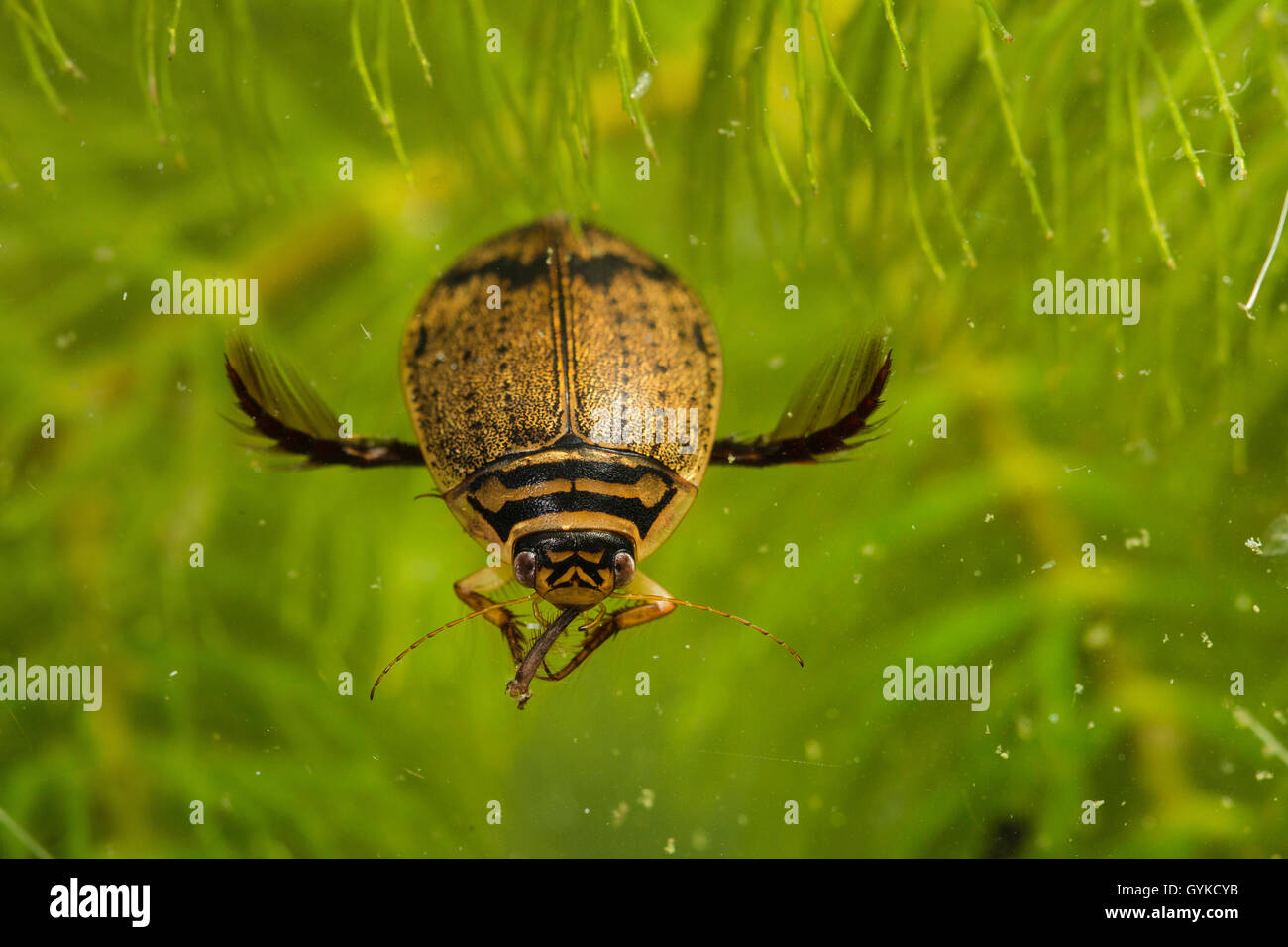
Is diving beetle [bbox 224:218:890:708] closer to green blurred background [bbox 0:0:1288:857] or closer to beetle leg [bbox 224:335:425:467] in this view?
beetle leg [bbox 224:335:425:467]

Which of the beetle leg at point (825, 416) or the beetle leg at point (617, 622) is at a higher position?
the beetle leg at point (825, 416)

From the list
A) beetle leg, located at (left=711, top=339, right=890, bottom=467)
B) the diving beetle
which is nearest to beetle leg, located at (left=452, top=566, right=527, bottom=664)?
A: the diving beetle

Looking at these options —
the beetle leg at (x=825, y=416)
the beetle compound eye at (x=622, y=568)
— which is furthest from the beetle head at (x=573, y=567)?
the beetle leg at (x=825, y=416)

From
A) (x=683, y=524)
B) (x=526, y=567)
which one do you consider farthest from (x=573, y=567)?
(x=683, y=524)

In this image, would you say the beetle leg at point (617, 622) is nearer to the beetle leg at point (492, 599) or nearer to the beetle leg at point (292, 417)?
the beetle leg at point (492, 599)

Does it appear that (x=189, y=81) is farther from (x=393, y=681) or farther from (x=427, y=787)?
(x=427, y=787)

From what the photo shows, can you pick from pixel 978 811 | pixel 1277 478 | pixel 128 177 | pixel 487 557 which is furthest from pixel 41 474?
pixel 1277 478
